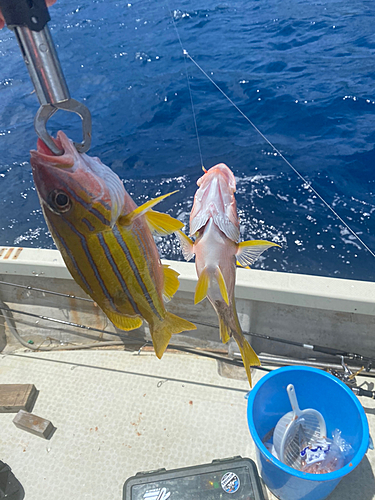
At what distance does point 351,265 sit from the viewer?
5395 millimetres

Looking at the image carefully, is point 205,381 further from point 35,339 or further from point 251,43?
point 251,43

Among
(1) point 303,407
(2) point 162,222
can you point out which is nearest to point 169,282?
(2) point 162,222

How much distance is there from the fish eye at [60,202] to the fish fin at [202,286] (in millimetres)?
728

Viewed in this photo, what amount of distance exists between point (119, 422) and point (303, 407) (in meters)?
1.76

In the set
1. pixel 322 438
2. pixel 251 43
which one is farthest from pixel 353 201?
pixel 251 43

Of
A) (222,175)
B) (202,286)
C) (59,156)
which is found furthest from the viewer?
(222,175)

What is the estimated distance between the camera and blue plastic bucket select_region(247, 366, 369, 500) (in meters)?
2.36

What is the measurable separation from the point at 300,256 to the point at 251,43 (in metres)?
11.7

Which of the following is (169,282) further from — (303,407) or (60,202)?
(303,407)

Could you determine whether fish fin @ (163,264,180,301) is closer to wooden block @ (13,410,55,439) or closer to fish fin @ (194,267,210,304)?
fish fin @ (194,267,210,304)

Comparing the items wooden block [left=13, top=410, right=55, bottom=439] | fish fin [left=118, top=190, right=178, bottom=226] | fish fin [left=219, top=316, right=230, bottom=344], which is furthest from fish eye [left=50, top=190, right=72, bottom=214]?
wooden block [left=13, top=410, right=55, bottom=439]

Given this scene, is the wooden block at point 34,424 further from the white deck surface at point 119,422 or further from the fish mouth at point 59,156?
the fish mouth at point 59,156

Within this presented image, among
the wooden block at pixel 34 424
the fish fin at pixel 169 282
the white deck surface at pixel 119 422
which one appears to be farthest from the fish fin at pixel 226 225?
the wooden block at pixel 34 424

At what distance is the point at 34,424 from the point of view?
335cm
